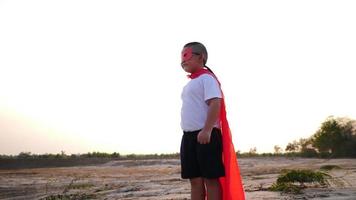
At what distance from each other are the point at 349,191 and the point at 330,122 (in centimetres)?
1845

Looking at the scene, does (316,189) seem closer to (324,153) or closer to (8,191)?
(8,191)

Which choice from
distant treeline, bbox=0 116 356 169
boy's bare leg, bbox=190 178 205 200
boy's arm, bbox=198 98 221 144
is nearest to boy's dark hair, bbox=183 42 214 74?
boy's arm, bbox=198 98 221 144

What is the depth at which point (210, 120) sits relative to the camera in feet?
13.0

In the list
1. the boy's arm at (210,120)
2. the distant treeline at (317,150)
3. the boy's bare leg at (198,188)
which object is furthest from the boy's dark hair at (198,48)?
the distant treeline at (317,150)

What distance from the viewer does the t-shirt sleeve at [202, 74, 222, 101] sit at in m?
4.05

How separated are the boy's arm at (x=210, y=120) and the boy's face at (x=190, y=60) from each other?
0.40 m

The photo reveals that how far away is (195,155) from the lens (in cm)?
409

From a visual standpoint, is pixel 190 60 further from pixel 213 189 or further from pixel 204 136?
pixel 213 189

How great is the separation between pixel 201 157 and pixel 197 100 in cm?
50

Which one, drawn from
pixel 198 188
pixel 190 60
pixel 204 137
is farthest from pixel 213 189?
pixel 190 60

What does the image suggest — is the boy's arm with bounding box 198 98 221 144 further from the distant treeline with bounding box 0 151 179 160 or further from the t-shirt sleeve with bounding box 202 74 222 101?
the distant treeline with bounding box 0 151 179 160

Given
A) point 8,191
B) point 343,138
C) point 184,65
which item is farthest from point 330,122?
point 184,65

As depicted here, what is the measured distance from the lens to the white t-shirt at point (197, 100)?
13.4ft

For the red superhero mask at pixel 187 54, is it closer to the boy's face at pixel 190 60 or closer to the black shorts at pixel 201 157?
the boy's face at pixel 190 60
